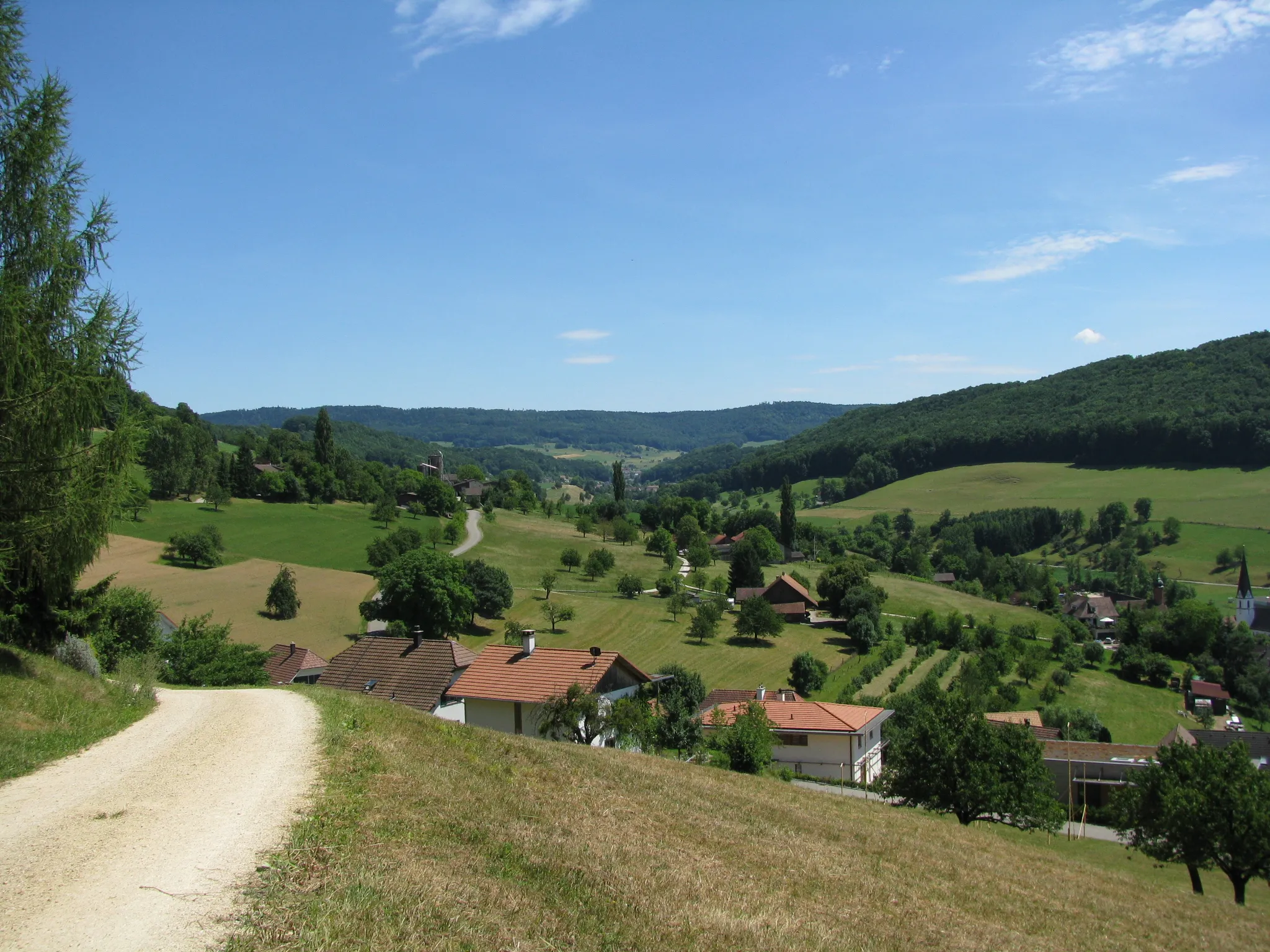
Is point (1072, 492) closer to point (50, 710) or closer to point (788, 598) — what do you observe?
point (788, 598)

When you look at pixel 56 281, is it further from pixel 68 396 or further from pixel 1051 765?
pixel 1051 765

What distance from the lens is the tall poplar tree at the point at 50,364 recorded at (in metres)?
11.6

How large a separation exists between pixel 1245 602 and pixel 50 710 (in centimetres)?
10694

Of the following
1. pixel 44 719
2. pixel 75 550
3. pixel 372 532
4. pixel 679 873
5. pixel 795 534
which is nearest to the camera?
pixel 679 873

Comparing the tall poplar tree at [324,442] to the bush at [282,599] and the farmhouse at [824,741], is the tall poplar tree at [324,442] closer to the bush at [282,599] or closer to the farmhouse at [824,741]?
the bush at [282,599]

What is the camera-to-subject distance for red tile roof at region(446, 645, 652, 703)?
27469 mm

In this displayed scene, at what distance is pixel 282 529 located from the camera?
87.9m

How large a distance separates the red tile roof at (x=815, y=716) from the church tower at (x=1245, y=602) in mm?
70488

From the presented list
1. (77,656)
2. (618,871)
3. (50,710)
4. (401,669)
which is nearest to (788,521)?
(401,669)

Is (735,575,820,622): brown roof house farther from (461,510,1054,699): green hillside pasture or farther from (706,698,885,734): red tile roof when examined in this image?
(706,698,885,734): red tile roof

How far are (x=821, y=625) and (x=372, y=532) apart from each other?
4655 centimetres

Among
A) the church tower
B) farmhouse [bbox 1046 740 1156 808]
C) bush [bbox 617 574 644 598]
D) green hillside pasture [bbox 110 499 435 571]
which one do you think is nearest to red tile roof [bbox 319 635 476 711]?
farmhouse [bbox 1046 740 1156 808]

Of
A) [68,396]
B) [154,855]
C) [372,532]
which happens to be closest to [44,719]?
[68,396]

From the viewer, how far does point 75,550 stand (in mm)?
12805
